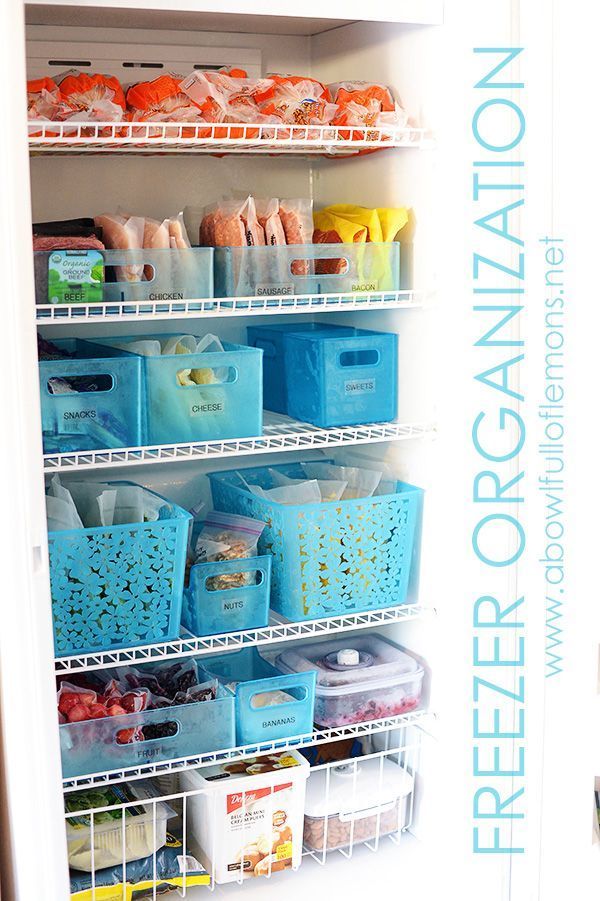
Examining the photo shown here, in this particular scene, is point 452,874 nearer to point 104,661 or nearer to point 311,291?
point 104,661

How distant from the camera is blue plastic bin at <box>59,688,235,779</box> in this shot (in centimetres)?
193

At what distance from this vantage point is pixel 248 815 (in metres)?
2.10

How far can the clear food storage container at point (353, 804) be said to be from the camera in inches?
86.9

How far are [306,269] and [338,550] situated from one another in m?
0.54

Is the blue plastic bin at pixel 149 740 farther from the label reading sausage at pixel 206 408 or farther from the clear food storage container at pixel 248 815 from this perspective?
the label reading sausage at pixel 206 408

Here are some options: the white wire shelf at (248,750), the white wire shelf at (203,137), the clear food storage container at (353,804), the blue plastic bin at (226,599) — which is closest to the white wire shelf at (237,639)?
the blue plastic bin at (226,599)

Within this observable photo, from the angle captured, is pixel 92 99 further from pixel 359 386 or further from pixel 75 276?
pixel 359 386

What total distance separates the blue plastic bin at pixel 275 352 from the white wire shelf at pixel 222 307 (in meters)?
0.15

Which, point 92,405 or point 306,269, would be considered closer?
point 92,405

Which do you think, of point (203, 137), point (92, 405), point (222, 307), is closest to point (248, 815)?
point (92, 405)

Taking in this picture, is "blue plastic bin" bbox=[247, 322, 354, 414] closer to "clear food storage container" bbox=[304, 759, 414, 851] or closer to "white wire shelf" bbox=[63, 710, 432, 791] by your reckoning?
"white wire shelf" bbox=[63, 710, 432, 791]

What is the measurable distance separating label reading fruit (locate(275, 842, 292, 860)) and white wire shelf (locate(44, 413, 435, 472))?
0.77m

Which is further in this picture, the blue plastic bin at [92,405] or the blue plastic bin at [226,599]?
the blue plastic bin at [226,599]

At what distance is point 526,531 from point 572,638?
0.21m
